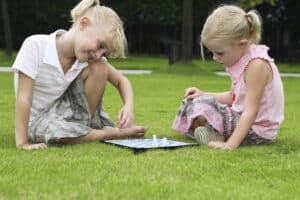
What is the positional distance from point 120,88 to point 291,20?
81.3ft

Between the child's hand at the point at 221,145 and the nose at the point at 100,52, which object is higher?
the nose at the point at 100,52

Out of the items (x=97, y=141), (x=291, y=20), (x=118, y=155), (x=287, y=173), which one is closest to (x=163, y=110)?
(x=97, y=141)

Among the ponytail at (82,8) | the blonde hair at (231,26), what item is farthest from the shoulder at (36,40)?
the blonde hair at (231,26)

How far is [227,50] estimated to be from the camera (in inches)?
159

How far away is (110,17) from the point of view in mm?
3855

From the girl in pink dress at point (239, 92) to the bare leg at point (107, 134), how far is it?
35cm

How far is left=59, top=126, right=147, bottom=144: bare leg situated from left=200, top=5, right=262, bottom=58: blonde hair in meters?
0.78

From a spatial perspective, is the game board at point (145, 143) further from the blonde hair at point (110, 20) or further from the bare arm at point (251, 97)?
the blonde hair at point (110, 20)

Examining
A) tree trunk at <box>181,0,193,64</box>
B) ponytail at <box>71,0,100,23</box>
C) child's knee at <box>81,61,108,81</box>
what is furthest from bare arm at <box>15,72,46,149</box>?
tree trunk at <box>181,0,193,64</box>

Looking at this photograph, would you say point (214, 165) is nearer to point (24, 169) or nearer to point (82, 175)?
point (82, 175)

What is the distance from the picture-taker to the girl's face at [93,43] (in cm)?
379

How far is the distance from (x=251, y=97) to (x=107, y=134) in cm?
95

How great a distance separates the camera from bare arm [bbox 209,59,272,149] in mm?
3918

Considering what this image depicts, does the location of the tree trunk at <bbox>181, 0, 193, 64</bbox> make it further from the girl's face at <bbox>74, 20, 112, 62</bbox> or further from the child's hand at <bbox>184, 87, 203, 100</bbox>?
the girl's face at <bbox>74, 20, 112, 62</bbox>
